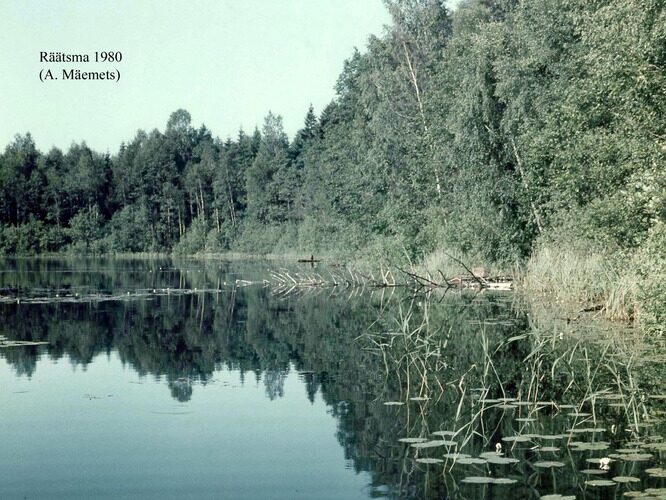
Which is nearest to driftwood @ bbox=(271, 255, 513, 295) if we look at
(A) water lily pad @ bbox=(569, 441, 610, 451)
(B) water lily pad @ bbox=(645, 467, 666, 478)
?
(A) water lily pad @ bbox=(569, 441, 610, 451)

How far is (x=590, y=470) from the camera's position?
8148 millimetres

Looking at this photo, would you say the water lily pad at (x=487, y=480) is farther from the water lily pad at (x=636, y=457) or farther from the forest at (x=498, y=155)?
the forest at (x=498, y=155)

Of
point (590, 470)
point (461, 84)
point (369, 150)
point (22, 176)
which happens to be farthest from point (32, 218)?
point (590, 470)

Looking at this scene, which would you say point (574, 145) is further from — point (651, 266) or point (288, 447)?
point (288, 447)

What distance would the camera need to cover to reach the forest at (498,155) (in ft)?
59.5

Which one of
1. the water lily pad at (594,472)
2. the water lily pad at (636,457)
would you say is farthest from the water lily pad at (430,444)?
the water lily pad at (636,457)

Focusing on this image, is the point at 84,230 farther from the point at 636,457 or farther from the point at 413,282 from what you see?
the point at 636,457

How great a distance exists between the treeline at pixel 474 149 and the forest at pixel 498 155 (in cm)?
7

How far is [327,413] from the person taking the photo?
37.8ft

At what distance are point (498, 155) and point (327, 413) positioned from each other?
78.0 ft

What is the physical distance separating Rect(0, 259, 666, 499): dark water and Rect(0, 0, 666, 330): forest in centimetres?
281

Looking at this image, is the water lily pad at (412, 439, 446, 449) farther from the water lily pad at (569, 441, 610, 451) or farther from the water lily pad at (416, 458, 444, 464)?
the water lily pad at (569, 441, 610, 451)

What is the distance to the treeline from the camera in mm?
18719

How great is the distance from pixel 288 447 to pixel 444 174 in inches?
1307
